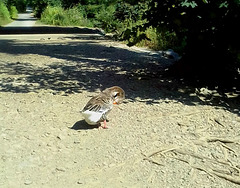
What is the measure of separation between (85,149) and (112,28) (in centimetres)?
1523

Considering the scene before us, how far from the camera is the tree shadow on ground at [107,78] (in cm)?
643

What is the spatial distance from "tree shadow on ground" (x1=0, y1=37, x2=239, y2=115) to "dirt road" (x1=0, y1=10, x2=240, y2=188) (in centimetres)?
2

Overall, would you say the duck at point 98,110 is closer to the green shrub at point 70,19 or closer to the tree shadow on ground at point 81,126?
the tree shadow on ground at point 81,126

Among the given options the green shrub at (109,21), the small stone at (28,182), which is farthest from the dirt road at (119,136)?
the green shrub at (109,21)

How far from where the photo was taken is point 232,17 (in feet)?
19.5

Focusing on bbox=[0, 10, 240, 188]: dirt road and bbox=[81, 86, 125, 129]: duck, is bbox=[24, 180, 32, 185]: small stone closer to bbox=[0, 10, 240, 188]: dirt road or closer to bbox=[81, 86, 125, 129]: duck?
bbox=[0, 10, 240, 188]: dirt road

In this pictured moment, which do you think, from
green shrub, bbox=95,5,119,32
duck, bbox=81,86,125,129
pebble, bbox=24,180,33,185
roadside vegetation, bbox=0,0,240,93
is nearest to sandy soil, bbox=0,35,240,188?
pebble, bbox=24,180,33,185

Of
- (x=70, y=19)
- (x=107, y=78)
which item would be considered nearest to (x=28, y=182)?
(x=107, y=78)

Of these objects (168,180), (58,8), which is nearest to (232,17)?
(168,180)

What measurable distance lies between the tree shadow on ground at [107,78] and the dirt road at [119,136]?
2 cm

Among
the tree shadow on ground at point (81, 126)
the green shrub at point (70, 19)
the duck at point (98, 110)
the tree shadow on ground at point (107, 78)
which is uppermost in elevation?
the duck at point (98, 110)

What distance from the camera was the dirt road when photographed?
3721 mm

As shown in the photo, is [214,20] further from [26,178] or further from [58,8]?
[58,8]

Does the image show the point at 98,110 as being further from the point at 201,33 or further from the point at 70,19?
the point at 70,19
